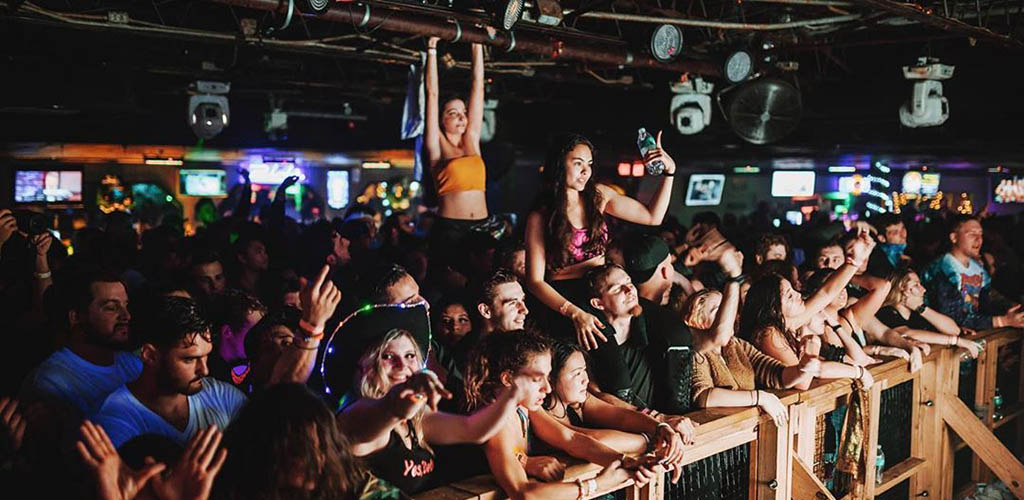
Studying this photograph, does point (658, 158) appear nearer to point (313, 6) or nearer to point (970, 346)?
point (313, 6)

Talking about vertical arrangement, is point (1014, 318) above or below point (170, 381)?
below

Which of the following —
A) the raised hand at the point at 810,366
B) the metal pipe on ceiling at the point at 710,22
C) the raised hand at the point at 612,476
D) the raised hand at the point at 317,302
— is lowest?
the raised hand at the point at 612,476

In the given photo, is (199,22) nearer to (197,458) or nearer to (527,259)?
(527,259)

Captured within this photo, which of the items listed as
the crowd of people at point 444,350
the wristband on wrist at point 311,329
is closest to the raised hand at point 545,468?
the crowd of people at point 444,350

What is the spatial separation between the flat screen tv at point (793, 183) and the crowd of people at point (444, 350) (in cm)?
1317

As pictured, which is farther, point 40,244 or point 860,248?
point 860,248

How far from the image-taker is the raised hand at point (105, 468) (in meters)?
2.02

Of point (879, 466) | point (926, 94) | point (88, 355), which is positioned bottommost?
point (879, 466)

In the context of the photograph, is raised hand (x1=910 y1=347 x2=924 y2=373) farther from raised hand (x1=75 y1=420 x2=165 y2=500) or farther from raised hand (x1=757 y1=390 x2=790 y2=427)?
raised hand (x1=75 y1=420 x2=165 y2=500)

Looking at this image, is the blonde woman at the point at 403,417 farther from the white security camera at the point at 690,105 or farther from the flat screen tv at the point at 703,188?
the flat screen tv at the point at 703,188

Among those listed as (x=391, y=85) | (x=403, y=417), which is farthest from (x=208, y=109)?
(x=403, y=417)

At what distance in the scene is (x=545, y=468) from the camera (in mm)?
2768

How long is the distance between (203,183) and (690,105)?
1010 centimetres

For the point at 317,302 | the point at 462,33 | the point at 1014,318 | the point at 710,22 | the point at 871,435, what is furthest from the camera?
the point at 710,22
